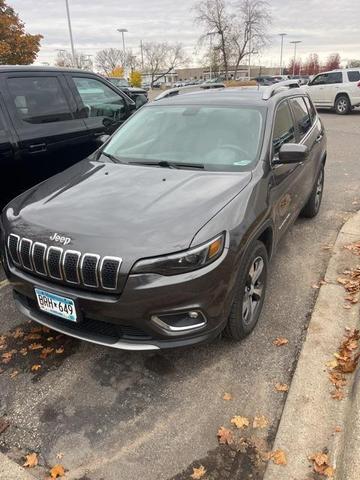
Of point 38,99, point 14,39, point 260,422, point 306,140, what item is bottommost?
point 260,422

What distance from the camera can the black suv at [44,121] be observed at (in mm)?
4305

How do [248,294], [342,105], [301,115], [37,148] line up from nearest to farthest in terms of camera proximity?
[248,294] < [37,148] < [301,115] < [342,105]

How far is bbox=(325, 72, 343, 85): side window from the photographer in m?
17.2

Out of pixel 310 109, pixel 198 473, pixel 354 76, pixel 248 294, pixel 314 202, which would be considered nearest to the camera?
pixel 198 473

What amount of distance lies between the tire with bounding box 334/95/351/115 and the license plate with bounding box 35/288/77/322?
17.6m

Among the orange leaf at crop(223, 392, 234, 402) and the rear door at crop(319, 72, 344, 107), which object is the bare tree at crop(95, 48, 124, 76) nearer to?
the rear door at crop(319, 72, 344, 107)

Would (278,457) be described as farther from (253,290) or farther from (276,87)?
(276,87)

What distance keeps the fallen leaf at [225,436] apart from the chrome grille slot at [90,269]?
3.60 feet

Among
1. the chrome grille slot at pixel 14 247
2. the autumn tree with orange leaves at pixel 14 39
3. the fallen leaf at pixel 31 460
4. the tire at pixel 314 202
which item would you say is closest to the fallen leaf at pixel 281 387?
the fallen leaf at pixel 31 460

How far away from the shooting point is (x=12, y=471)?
86.4 inches

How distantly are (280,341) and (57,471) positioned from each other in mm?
1755

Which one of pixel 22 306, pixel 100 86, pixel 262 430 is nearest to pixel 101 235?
pixel 22 306

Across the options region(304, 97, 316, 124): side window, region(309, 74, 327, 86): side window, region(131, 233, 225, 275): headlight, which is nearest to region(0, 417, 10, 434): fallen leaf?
region(131, 233, 225, 275): headlight

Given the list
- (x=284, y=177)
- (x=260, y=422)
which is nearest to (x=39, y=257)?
(x=260, y=422)
